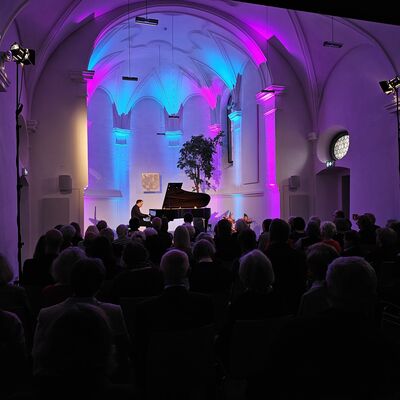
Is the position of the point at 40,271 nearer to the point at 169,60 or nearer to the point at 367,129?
the point at 367,129

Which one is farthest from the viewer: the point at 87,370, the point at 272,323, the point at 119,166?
the point at 119,166

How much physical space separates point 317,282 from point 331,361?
1442mm

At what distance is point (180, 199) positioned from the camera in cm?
1212

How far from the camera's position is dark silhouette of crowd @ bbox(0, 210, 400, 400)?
4.26 feet

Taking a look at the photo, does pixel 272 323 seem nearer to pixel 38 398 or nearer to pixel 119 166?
pixel 38 398

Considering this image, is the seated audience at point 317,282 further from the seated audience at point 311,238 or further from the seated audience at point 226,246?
the seated audience at point 226,246

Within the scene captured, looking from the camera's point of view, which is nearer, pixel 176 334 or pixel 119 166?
pixel 176 334

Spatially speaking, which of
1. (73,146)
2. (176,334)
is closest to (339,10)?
(176,334)

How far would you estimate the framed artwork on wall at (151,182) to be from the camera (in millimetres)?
16531

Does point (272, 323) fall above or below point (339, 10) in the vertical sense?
below

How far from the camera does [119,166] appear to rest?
1605 centimetres

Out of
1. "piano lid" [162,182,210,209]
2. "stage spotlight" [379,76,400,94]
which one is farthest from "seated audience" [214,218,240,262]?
"piano lid" [162,182,210,209]

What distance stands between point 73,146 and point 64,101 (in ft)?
3.50

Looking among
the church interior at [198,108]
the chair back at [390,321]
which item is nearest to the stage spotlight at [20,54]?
the church interior at [198,108]
